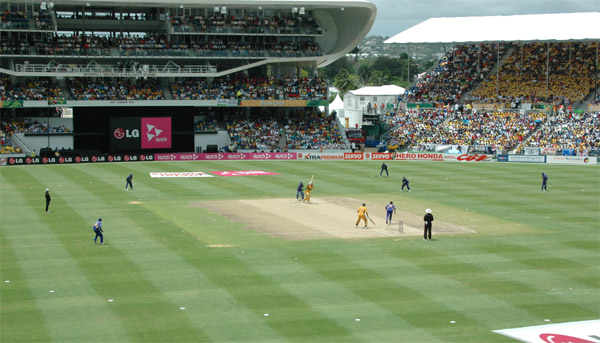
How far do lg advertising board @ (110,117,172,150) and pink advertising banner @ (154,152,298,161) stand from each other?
202 inches

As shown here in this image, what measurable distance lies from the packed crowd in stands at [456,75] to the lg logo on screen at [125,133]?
3433 centimetres

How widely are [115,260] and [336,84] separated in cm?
15443

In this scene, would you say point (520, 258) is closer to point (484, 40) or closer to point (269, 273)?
point (269, 273)

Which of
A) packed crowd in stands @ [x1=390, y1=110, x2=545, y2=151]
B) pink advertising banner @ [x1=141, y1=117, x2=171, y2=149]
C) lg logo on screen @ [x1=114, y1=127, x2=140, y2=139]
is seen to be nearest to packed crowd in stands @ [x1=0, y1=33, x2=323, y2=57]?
pink advertising banner @ [x1=141, y1=117, x2=171, y2=149]

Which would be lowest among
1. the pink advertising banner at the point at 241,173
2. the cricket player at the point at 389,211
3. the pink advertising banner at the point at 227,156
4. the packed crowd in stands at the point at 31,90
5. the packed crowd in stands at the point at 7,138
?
the cricket player at the point at 389,211

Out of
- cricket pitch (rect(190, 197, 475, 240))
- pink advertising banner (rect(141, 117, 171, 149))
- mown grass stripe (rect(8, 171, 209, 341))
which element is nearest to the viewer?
mown grass stripe (rect(8, 171, 209, 341))

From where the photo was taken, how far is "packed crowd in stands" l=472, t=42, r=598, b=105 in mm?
80250

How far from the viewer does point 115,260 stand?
27797 millimetres

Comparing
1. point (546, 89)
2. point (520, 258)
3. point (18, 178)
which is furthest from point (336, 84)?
point (520, 258)

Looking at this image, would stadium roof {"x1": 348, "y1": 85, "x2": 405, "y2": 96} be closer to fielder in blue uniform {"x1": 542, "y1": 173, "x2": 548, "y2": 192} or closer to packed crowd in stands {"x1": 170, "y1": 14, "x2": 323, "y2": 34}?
packed crowd in stands {"x1": 170, "y1": 14, "x2": 323, "y2": 34}

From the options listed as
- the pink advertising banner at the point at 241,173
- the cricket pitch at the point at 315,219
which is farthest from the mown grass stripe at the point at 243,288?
the pink advertising banner at the point at 241,173

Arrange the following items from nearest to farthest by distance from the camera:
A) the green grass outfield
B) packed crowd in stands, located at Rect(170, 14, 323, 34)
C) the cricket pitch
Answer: the green grass outfield
the cricket pitch
packed crowd in stands, located at Rect(170, 14, 323, 34)

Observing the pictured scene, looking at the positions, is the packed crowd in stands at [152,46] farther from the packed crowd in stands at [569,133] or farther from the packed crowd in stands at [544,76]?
the packed crowd in stands at [569,133]

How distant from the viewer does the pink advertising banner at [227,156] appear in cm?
7025
